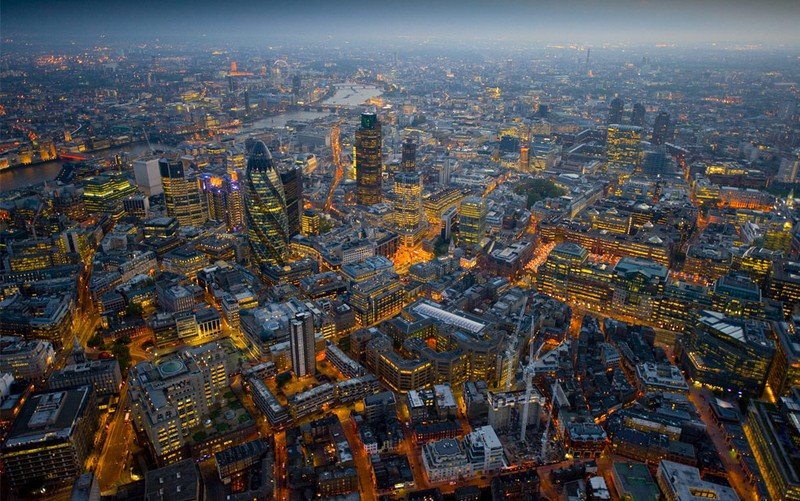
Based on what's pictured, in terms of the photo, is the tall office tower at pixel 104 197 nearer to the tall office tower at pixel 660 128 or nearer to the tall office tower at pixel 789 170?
the tall office tower at pixel 660 128

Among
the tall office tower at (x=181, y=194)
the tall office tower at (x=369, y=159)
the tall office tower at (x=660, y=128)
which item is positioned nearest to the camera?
the tall office tower at (x=181, y=194)

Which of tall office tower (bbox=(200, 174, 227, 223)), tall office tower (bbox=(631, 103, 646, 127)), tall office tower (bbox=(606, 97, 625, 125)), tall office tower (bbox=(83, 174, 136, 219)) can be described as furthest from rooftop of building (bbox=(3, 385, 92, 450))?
tall office tower (bbox=(606, 97, 625, 125))

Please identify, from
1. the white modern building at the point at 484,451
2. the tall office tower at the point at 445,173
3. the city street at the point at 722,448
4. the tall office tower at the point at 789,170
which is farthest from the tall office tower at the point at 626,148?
the white modern building at the point at 484,451

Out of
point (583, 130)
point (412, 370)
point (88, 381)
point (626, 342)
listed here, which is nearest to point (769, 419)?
point (626, 342)

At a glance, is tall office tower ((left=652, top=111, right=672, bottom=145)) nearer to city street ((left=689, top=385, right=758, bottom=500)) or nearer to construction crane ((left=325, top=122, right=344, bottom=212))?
construction crane ((left=325, top=122, right=344, bottom=212))

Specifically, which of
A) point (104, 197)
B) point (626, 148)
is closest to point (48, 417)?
point (104, 197)

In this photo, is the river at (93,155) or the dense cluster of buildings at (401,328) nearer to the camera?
the dense cluster of buildings at (401,328)

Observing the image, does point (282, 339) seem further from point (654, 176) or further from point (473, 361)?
point (654, 176)
